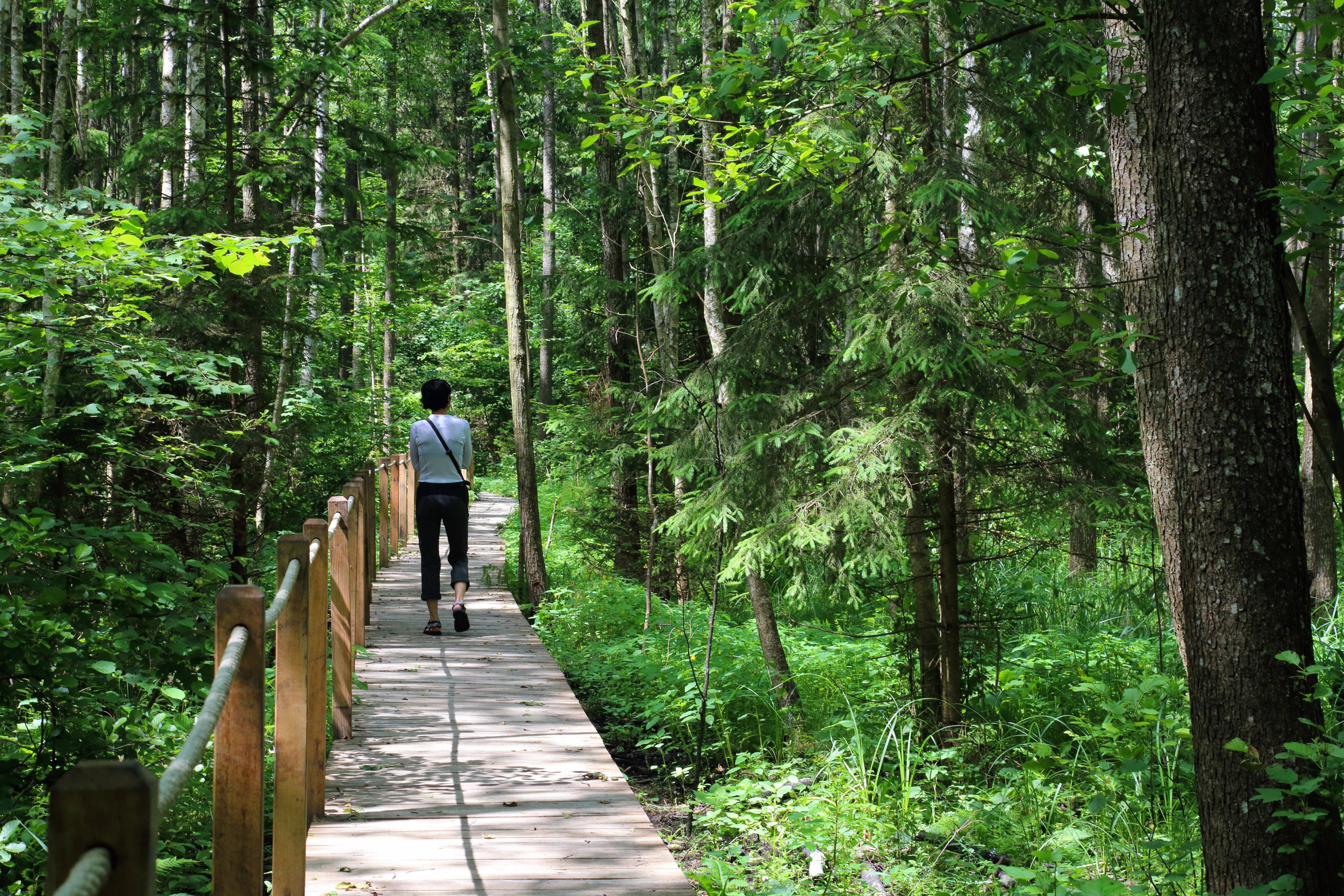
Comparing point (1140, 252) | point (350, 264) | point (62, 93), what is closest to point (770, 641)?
point (1140, 252)

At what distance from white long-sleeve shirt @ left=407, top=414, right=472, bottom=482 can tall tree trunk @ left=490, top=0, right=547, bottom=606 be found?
2342 mm

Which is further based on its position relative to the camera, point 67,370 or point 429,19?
point 429,19

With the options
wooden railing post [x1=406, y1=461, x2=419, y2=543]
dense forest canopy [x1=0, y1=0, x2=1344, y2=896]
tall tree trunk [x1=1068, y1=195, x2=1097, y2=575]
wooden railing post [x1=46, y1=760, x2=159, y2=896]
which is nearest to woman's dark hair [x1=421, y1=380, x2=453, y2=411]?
dense forest canopy [x1=0, y1=0, x2=1344, y2=896]

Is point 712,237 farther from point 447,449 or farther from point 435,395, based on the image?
point 447,449

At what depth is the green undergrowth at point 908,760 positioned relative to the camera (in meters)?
4.10

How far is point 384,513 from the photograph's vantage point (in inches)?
459

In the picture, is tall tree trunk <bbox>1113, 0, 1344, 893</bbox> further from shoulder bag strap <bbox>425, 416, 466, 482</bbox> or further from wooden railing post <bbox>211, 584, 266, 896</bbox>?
shoulder bag strap <bbox>425, 416, 466, 482</bbox>

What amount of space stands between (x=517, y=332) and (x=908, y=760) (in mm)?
6786

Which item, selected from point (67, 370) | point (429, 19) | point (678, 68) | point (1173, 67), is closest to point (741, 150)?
point (1173, 67)

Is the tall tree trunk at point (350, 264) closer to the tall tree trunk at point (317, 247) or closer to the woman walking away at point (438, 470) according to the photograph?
the tall tree trunk at point (317, 247)

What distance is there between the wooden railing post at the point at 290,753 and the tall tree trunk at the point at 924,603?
387 cm

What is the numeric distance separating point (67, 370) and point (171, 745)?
11.0ft

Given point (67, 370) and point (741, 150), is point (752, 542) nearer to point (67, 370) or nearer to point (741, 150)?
point (741, 150)

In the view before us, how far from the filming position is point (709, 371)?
Result: 636cm
